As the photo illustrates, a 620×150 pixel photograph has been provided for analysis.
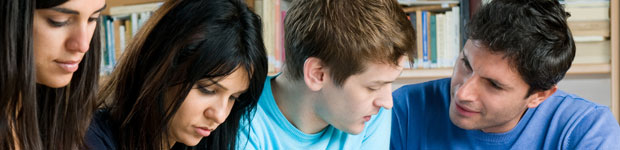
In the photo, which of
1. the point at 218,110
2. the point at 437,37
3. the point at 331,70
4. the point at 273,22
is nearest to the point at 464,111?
the point at 331,70

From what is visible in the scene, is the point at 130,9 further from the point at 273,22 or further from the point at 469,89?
the point at 469,89

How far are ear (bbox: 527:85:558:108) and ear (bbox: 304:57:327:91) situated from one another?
0.58m

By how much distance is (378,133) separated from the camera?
1533mm

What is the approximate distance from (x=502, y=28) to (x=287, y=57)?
0.50 metres

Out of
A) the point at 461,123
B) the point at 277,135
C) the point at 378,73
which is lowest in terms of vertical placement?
the point at 461,123

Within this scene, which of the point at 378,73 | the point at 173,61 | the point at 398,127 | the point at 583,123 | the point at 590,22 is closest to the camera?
the point at 173,61

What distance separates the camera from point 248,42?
44.7 inches

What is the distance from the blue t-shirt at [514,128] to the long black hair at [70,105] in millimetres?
904

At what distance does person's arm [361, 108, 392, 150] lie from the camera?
4.99ft

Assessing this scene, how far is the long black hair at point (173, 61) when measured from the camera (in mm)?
1074

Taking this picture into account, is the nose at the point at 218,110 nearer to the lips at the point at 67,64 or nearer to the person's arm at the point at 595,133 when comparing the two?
the lips at the point at 67,64

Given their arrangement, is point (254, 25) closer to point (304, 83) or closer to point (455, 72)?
point (304, 83)

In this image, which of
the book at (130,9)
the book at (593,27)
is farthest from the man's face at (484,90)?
the book at (130,9)

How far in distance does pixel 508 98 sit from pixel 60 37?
1.09 meters
